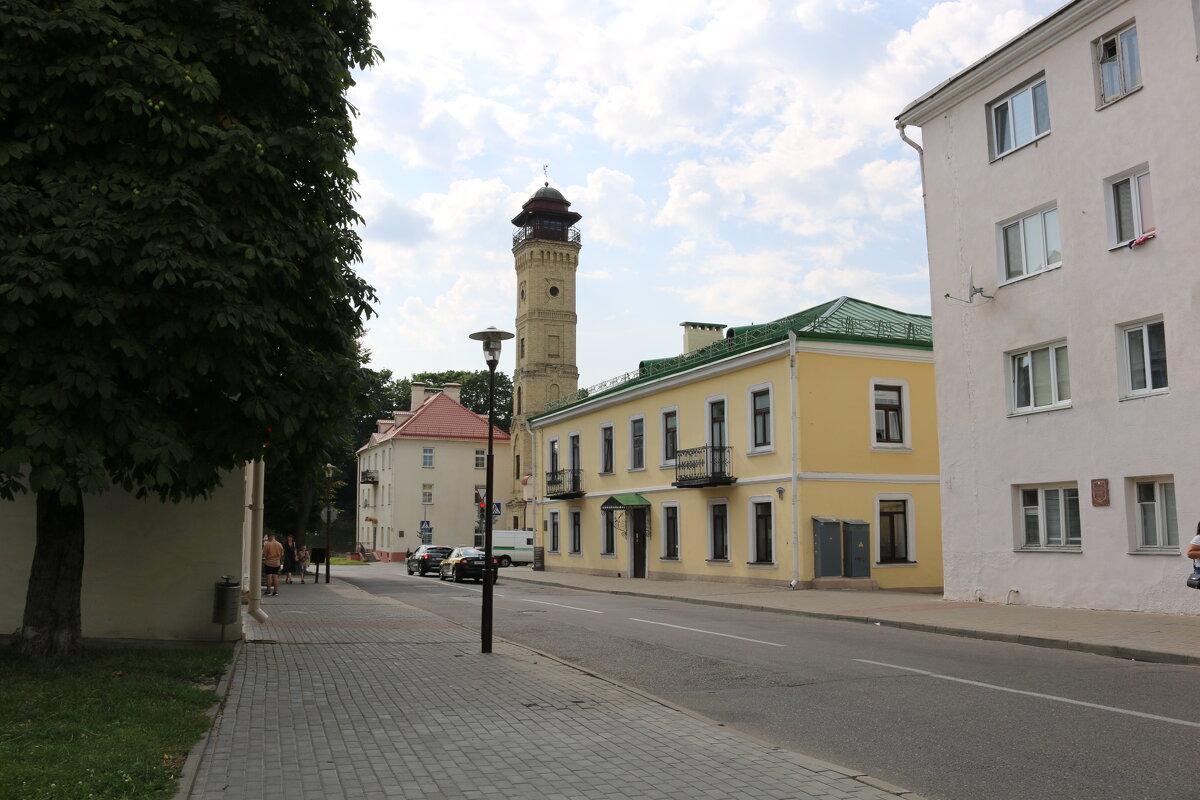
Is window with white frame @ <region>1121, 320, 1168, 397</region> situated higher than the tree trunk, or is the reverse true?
window with white frame @ <region>1121, 320, 1168, 397</region>

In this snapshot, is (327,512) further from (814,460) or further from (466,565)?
(814,460)

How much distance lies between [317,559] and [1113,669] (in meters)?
32.2

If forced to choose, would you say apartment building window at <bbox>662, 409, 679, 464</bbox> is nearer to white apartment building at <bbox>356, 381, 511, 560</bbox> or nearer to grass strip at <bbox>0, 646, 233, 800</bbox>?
grass strip at <bbox>0, 646, 233, 800</bbox>

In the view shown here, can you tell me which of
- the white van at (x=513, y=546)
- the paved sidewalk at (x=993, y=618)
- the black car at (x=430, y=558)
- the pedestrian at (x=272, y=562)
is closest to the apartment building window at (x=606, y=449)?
the black car at (x=430, y=558)

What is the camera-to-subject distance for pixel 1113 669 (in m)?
11.8

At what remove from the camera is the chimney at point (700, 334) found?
39844 millimetres

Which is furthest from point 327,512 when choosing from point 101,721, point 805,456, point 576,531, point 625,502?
point 101,721

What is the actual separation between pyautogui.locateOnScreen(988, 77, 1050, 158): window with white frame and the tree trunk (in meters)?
18.7

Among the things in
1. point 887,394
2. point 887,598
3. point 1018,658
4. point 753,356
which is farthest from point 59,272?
point 887,394

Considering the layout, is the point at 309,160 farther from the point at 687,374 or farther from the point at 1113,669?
the point at 687,374

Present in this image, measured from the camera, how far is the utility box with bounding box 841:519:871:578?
27406 mm

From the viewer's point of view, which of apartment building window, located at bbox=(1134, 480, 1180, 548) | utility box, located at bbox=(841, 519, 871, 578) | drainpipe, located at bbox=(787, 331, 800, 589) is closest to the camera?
apartment building window, located at bbox=(1134, 480, 1180, 548)

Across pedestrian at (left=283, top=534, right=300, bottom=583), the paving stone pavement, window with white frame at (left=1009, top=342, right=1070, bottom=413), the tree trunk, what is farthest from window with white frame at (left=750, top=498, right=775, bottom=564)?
the tree trunk

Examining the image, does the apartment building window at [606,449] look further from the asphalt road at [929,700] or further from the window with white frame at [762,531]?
the asphalt road at [929,700]
